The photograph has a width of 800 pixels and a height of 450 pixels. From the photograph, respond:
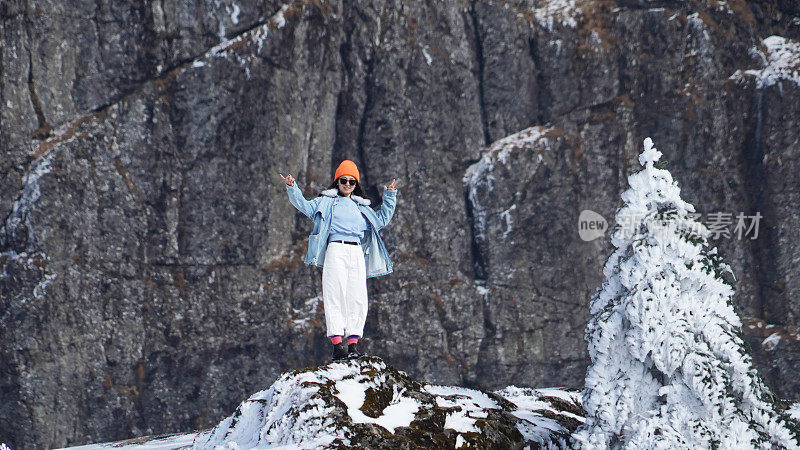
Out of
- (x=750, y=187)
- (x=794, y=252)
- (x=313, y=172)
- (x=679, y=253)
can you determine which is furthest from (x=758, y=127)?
(x=679, y=253)

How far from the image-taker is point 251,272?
75.9ft

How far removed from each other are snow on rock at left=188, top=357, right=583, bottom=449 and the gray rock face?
14031 mm

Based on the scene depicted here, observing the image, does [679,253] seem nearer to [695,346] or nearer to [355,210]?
[695,346]

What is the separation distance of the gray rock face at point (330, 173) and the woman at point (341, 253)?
14.0 m

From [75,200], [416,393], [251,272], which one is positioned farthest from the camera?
[251,272]

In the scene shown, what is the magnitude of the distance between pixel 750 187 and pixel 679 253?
19.1 m

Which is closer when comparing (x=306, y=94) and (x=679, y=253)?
(x=679, y=253)

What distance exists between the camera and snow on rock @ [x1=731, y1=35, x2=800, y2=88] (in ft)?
79.9

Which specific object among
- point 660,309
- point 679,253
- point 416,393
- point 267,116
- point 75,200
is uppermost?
point 267,116

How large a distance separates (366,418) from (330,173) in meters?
17.0

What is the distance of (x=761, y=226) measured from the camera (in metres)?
24.8

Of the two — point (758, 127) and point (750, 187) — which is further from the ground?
point (758, 127)

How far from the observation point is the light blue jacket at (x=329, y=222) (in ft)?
30.2

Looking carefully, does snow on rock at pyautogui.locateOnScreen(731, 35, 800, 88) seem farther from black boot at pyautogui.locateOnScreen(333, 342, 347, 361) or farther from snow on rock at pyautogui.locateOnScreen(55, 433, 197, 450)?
snow on rock at pyautogui.locateOnScreen(55, 433, 197, 450)
